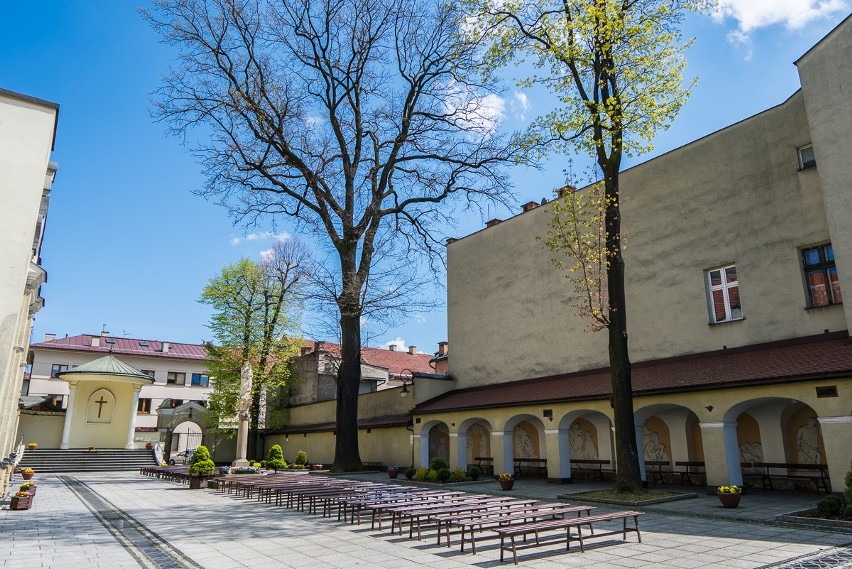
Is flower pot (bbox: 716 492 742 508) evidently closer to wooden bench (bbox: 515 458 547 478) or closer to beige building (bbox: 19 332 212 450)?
wooden bench (bbox: 515 458 547 478)

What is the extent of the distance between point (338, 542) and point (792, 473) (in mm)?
12866

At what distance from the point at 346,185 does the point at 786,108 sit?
699 inches

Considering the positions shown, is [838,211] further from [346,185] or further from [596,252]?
[346,185]

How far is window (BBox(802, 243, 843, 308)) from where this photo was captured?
15.4 meters

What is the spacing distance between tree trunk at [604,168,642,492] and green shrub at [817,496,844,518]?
14.7 feet

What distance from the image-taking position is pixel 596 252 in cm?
1550

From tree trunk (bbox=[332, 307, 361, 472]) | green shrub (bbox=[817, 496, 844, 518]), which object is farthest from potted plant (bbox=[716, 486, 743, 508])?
tree trunk (bbox=[332, 307, 361, 472])

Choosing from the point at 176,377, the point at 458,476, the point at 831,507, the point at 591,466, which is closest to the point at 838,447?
the point at 831,507

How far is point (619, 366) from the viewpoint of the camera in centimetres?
1488

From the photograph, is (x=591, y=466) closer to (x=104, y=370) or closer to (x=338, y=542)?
(x=338, y=542)

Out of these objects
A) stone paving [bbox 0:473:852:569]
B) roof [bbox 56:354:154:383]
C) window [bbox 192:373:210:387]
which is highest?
window [bbox 192:373:210:387]

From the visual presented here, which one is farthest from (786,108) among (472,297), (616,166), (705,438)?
(472,297)

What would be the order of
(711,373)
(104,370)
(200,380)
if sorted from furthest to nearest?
(200,380) < (104,370) < (711,373)

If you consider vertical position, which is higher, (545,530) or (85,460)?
(545,530)
